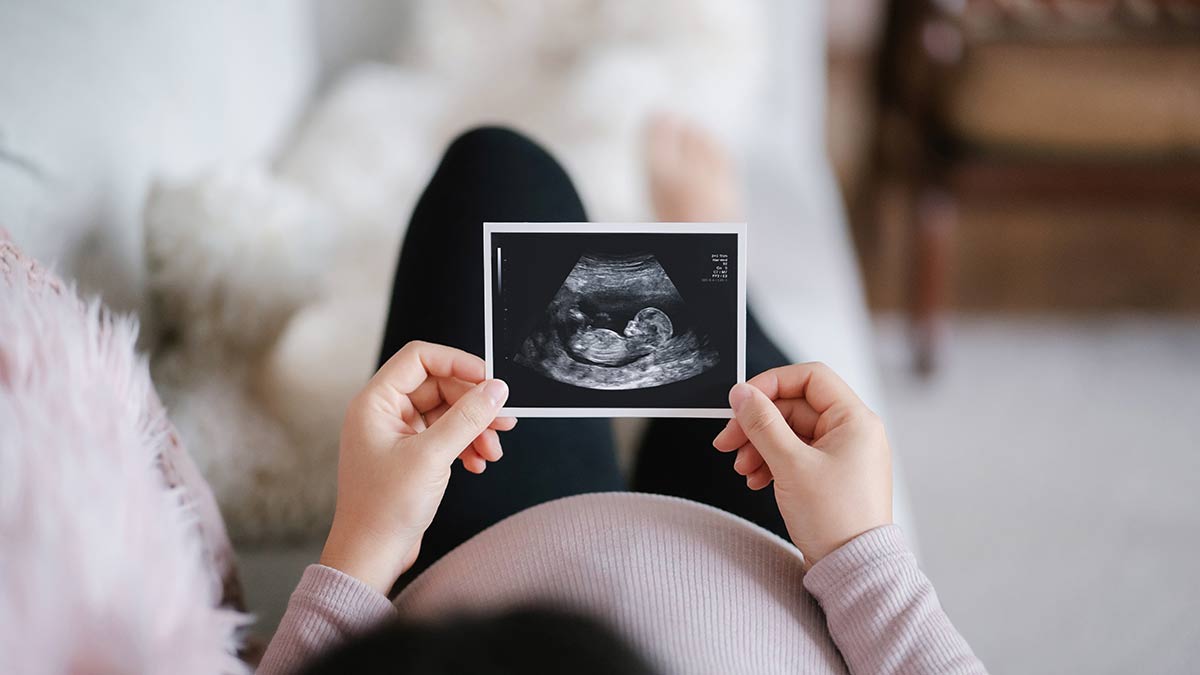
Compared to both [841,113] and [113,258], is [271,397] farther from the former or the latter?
[841,113]

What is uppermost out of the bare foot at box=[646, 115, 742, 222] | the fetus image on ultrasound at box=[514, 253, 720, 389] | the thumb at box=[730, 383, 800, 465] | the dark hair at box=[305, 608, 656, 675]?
the bare foot at box=[646, 115, 742, 222]

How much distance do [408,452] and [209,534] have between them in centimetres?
18

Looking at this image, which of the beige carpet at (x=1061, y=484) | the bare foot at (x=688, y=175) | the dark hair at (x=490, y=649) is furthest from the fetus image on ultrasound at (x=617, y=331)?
the beige carpet at (x=1061, y=484)

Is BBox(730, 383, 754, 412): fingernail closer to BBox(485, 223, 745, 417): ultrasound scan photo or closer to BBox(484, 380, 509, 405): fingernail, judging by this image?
BBox(485, 223, 745, 417): ultrasound scan photo

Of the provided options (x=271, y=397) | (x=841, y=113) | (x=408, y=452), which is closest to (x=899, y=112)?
(x=841, y=113)

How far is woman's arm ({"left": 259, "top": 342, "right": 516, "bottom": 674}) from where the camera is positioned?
0.51 m

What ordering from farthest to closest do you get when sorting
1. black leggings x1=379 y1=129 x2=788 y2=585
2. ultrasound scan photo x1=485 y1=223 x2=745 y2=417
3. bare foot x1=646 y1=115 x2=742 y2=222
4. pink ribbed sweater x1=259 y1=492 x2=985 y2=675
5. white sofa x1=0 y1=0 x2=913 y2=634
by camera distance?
1. bare foot x1=646 y1=115 x2=742 y2=222
2. white sofa x1=0 y1=0 x2=913 y2=634
3. black leggings x1=379 y1=129 x2=788 y2=585
4. ultrasound scan photo x1=485 y1=223 x2=745 y2=417
5. pink ribbed sweater x1=259 y1=492 x2=985 y2=675

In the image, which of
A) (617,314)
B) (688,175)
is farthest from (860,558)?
(688,175)

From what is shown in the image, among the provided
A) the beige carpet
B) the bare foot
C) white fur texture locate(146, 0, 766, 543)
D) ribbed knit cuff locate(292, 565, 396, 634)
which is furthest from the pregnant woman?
the beige carpet

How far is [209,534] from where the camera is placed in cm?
61

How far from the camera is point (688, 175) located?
1334 mm

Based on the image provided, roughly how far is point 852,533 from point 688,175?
89 centimetres

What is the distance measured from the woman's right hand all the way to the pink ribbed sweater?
0.05ft

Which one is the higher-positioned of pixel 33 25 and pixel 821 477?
pixel 33 25
